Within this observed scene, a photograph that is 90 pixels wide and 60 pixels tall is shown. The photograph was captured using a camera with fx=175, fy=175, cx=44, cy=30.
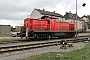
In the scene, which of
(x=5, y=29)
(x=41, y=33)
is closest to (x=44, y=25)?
(x=41, y=33)

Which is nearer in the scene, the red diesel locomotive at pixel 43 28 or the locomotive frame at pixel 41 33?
the locomotive frame at pixel 41 33

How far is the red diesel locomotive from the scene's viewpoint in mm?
23964

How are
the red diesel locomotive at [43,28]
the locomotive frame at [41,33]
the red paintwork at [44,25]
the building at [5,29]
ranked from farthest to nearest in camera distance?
the building at [5,29], the red paintwork at [44,25], the red diesel locomotive at [43,28], the locomotive frame at [41,33]

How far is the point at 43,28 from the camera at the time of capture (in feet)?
83.9

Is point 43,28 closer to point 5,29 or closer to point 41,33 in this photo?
point 41,33

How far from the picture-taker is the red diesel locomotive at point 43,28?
24.0 meters

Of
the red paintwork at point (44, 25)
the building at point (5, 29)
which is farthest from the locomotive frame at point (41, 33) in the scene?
the building at point (5, 29)

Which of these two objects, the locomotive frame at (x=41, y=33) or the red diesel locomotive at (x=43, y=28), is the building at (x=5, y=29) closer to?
the locomotive frame at (x=41, y=33)

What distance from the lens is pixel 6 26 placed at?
72.8m

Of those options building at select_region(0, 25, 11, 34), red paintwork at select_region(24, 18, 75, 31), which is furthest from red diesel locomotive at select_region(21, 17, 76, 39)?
building at select_region(0, 25, 11, 34)

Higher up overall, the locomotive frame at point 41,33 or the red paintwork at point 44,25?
the red paintwork at point 44,25

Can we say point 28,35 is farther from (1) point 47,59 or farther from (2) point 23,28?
(1) point 47,59

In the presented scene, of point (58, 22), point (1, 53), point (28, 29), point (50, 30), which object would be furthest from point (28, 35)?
point (1, 53)

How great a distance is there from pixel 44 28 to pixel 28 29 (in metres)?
2.85
